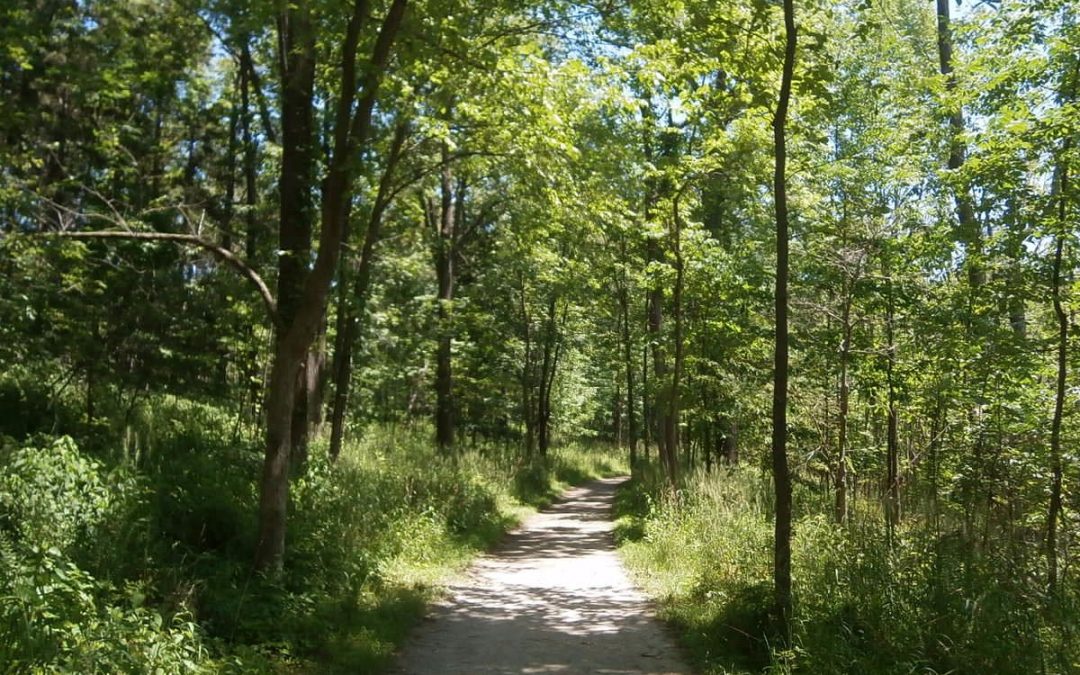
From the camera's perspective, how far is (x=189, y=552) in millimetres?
7770

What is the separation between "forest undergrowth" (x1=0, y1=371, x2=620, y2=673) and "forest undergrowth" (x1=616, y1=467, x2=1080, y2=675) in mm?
3003

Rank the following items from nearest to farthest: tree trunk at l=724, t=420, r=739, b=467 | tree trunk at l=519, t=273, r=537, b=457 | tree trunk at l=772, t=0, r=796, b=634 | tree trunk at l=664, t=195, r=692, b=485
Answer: tree trunk at l=772, t=0, r=796, b=634
tree trunk at l=664, t=195, r=692, b=485
tree trunk at l=724, t=420, r=739, b=467
tree trunk at l=519, t=273, r=537, b=457

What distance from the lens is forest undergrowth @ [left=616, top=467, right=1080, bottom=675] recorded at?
5328mm

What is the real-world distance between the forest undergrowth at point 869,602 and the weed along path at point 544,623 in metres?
0.45

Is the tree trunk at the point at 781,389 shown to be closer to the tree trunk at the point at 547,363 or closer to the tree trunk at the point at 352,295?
the tree trunk at the point at 352,295

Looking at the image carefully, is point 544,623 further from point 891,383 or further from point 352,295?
point 891,383

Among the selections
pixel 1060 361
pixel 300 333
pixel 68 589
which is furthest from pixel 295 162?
pixel 1060 361

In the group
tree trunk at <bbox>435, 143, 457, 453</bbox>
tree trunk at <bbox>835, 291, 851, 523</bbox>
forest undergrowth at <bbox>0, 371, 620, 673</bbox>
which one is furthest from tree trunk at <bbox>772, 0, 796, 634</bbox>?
tree trunk at <bbox>435, 143, 457, 453</bbox>

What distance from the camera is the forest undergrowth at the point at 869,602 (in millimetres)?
5328

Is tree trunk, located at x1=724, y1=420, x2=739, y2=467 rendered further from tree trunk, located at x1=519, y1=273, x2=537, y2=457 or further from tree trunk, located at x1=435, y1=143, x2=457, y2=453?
tree trunk, located at x1=519, y1=273, x2=537, y2=457

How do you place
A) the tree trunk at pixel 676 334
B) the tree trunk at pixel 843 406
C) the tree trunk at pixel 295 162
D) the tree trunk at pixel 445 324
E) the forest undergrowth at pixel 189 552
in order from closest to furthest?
the forest undergrowth at pixel 189 552 < the tree trunk at pixel 295 162 < the tree trunk at pixel 843 406 < the tree trunk at pixel 676 334 < the tree trunk at pixel 445 324

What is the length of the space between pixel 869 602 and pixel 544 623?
3.44 meters

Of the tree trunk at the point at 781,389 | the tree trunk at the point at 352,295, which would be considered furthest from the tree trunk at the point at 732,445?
the tree trunk at the point at 781,389

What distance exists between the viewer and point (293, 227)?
10.8 meters
